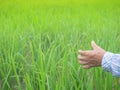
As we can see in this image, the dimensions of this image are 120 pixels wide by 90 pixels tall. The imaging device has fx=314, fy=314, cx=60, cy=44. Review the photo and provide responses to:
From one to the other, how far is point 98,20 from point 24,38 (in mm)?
1178

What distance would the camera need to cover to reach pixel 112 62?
125cm

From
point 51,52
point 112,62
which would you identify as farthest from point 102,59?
point 51,52

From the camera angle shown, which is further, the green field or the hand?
the green field

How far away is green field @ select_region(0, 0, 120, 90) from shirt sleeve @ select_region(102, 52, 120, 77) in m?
0.09

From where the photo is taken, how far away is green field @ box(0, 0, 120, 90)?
143cm

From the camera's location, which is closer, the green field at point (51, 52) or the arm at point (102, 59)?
the arm at point (102, 59)

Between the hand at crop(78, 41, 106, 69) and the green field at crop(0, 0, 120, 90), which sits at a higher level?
the hand at crop(78, 41, 106, 69)

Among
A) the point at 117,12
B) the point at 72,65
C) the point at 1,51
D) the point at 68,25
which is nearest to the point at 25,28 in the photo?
the point at 68,25

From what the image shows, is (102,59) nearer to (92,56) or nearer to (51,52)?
(92,56)

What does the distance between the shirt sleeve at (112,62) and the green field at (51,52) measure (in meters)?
0.09

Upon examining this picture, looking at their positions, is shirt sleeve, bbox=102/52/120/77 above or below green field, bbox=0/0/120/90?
above

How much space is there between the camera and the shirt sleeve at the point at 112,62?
4.06 feet

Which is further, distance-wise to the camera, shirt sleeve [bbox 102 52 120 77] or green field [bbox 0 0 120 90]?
green field [bbox 0 0 120 90]

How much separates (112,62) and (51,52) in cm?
43
